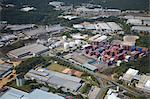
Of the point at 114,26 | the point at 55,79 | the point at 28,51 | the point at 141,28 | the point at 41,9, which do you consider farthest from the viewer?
the point at 41,9

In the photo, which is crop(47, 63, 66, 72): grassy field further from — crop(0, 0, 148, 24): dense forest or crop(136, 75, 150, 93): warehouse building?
crop(0, 0, 148, 24): dense forest

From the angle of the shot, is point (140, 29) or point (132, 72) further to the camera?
point (140, 29)

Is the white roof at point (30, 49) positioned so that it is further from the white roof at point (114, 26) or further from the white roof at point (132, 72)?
the white roof at point (114, 26)

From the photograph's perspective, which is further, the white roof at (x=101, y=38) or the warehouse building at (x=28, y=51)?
the white roof at (x=101, y=38)

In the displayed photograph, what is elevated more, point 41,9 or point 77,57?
point 41,9

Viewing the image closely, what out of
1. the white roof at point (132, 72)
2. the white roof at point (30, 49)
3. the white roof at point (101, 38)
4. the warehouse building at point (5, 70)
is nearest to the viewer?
the white roof at point (132, 72)

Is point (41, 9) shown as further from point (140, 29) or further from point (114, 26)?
point (140, 29)

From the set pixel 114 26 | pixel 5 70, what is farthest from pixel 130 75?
pixel 114 26

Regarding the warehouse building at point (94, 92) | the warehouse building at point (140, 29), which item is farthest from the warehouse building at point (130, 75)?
the warehouse building at point (140, 29)
